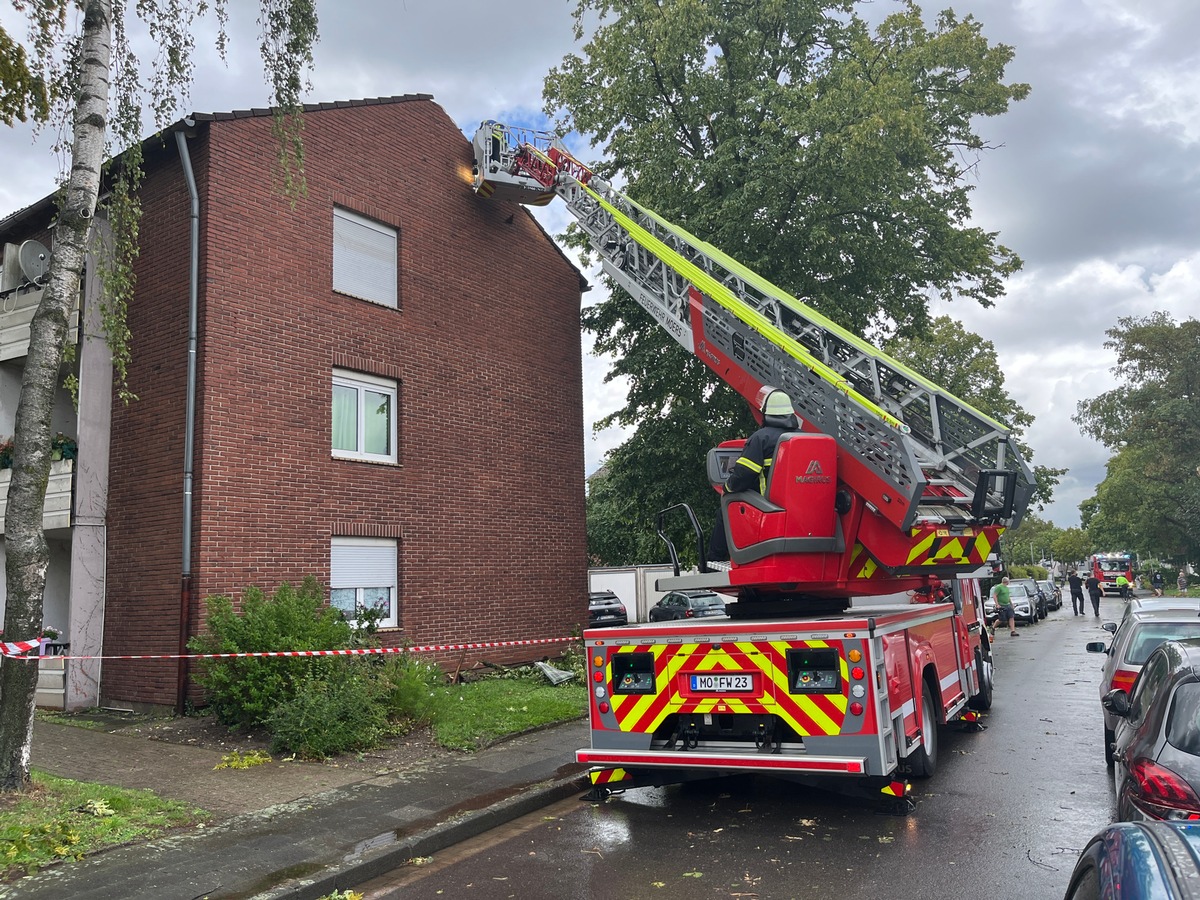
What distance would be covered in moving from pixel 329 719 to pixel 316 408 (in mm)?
4875

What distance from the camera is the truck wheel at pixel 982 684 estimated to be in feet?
36.4

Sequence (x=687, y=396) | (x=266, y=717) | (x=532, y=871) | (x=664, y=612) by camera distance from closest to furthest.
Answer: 1. (x=532, y=871)
2. (x=266, y=717)
3. (x=687, y=396)
4. (x=664, y=612)

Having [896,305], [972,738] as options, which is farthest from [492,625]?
[896,305]

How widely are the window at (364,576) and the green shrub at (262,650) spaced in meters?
1.85

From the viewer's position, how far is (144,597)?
1148 centimetres

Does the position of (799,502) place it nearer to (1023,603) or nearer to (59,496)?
(59,496)

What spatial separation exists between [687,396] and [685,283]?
6142 millimetres

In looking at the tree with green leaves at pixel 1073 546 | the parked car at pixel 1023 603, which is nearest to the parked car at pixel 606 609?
the parked car at pixel 1023 603

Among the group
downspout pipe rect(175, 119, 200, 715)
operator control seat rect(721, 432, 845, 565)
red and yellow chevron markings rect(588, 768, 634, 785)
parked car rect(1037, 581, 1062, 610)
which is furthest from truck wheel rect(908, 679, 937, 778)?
parked car rect(1037, 581, 1062, 610)

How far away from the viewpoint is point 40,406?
23.7ft

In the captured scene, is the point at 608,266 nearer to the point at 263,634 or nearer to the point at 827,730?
the point at 263,634

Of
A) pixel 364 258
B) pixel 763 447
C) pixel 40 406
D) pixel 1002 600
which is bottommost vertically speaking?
pixel 1002 600

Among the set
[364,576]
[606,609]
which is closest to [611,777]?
[364,576]

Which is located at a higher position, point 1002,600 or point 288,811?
point 1002,600
